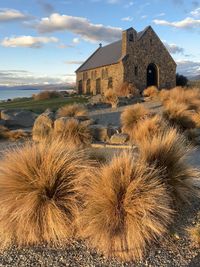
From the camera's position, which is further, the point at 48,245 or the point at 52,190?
the point at 52,190

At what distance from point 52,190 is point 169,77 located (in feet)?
103

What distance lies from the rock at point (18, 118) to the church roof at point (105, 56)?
18403 millimetres

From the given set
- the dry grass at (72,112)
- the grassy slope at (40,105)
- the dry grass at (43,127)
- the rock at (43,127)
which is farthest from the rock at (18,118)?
the grassy slope at (40,105)

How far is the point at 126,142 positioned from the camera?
10.1 m

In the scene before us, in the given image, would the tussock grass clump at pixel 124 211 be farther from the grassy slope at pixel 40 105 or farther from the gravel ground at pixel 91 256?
the grassy slope at pixel 40 105

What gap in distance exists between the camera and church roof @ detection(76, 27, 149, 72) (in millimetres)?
33675

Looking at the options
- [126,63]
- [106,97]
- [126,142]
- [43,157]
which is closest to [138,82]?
[126,63]

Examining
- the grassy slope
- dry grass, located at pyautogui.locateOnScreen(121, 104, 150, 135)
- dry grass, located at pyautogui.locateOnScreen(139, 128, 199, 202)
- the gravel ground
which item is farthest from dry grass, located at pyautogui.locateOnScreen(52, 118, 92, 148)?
the grassy slope

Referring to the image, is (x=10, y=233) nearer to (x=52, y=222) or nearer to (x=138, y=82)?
(x=52, y=222)

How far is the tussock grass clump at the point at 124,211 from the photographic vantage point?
13.2 feet

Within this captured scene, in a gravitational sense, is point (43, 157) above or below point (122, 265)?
above

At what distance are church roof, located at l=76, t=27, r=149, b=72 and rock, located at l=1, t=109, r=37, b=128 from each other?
18.4 meters

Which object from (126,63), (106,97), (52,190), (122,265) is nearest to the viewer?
(122,265)

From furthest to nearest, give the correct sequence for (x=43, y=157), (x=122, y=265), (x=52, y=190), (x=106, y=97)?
1. (x=106, y=97)
2. (x=43, y=157)
3. (x=52, y=190)
4. (x=122, y=265)
